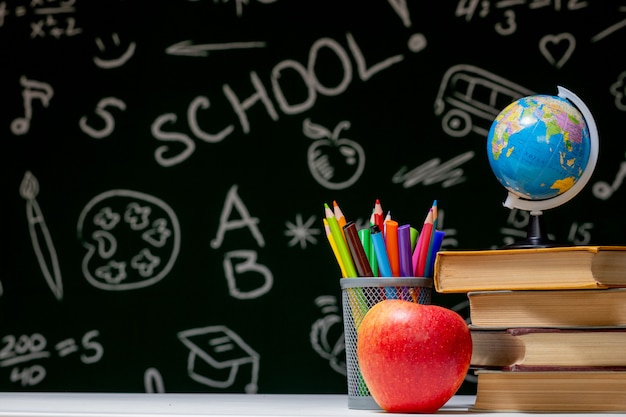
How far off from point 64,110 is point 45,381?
47 centimetres

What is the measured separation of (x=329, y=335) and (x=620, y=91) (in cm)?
63

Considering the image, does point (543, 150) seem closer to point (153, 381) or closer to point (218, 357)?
point (218, 357)

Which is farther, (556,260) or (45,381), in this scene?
(45,381)

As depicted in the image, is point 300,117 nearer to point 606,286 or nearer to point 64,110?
point 64,110

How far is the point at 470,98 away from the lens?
1481mm

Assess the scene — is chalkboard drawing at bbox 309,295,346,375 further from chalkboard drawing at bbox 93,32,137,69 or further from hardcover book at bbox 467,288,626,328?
chalkboard drawing at bbox 93,32,137,69

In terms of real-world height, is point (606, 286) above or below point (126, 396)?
above

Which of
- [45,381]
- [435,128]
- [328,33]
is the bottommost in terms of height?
[45,381]

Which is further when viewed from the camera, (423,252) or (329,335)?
(329,335)

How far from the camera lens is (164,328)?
4.94 ft

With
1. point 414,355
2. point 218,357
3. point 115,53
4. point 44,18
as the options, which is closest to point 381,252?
point 414,355

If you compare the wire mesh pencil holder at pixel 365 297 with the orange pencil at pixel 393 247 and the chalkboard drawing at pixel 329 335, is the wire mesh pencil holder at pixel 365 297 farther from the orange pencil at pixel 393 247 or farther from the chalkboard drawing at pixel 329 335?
the chalkboard drawing at pixel 329 335

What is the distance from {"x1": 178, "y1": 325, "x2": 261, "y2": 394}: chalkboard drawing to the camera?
149 centimetres

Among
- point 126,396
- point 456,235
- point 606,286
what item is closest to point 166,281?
point 126,396
